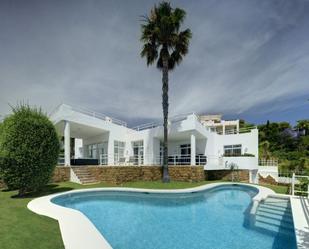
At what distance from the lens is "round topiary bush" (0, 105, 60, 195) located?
11.4 metres

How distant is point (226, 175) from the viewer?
22266 mm

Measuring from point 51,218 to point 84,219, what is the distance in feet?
3.92

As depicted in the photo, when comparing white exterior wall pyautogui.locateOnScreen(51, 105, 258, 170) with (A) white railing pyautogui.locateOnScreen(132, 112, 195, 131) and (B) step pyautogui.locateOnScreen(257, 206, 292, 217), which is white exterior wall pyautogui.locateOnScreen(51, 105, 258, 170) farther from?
(B) step pyautogui.locateOnScreen(257, 206, 292, 217)

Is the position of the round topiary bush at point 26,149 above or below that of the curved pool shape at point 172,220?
above

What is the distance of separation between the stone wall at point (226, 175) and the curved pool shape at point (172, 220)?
25.3ft

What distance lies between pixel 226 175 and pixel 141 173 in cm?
920

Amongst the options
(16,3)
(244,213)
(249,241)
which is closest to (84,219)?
(249,241)

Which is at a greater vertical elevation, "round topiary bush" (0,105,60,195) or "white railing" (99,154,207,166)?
"round topiary bush" (0,105,60,195)

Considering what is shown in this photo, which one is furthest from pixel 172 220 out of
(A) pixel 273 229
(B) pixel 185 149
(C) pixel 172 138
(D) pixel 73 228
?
(B) pixel 185 149

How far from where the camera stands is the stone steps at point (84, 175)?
57.0 ft

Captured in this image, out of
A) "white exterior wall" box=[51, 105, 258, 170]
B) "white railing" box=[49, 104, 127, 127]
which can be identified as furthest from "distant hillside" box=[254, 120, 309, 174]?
"white railing" box=[49, 104, 127, 127]

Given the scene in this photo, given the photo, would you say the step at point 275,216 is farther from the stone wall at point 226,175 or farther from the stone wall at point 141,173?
the stone wall at point 226,175

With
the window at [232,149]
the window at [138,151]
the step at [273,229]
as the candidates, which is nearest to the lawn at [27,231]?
the step at [273,229]

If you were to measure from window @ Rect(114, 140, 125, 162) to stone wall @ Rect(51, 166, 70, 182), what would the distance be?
6.90m
